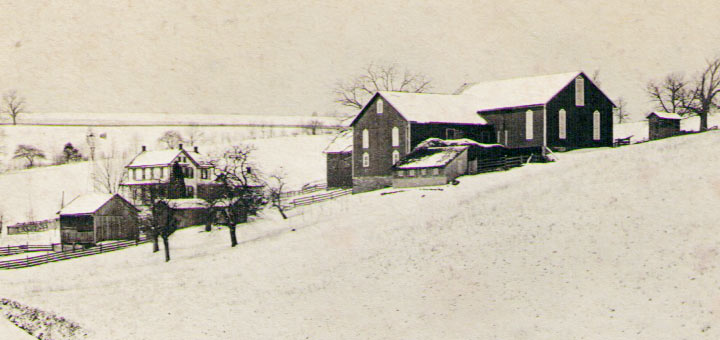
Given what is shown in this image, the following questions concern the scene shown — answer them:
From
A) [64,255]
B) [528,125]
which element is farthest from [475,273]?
[64,255]

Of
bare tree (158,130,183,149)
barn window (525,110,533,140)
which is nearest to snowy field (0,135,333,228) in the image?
bare tree (158,130,183,149)

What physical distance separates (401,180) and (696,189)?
26073mm

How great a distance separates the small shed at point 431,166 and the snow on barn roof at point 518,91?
8.86m

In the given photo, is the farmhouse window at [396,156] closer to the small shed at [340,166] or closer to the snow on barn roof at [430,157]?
the snow on barn roof at [430,157]

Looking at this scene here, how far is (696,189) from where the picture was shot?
3238 centimetres

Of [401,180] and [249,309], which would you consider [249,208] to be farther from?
[249,309]

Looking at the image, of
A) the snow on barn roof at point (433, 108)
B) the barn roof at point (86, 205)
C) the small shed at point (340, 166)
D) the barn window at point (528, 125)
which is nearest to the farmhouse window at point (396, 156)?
the snow on barn roof at point (433, 108)

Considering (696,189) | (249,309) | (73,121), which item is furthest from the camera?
(73,121)

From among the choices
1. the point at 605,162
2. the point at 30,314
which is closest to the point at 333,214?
the point at 605,162

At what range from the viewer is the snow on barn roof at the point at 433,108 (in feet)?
195

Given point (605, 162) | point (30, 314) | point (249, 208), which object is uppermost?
point (605, 162)

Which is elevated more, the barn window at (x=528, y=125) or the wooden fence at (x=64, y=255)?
the barn window at (x=528, y=125)

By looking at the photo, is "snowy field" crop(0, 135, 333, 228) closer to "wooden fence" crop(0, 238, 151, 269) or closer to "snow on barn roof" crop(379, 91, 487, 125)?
"snow on barn roof" crop(379, 91, 487, 125)

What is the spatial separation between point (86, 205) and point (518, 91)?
39223mm
